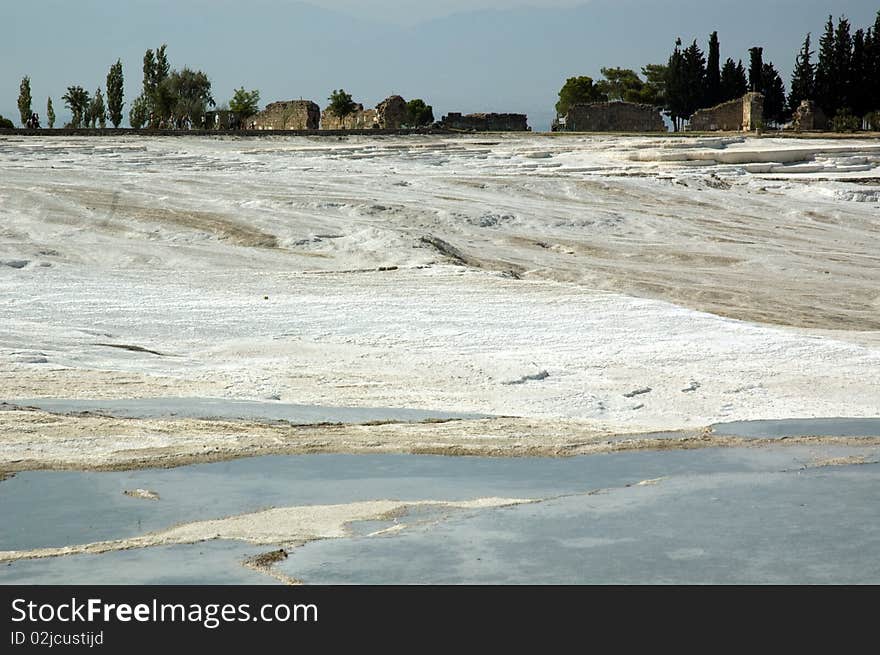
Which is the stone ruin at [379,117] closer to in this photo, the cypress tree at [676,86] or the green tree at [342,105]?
the green tree at [342,105]

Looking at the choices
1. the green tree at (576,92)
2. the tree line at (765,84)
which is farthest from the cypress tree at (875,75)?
the green tree at (576,92)

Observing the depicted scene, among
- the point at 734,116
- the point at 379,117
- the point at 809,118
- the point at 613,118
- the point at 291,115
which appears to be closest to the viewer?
the point at 291,115

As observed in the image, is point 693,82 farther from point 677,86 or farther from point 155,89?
point 155,89

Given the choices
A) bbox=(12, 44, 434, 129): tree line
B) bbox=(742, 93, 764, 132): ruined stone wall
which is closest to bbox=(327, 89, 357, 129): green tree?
bbox=(12, 44, 434, 129): tree line

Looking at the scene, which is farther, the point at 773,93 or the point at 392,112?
the point at 773,93

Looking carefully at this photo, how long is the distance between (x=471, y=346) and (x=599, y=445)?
328cm

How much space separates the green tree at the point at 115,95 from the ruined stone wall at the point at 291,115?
799 cm

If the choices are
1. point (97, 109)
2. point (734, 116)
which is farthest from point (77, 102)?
point (734, 116)

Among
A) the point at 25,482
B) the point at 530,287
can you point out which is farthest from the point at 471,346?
the point at 25,482

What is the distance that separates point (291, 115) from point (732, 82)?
26.7 meters

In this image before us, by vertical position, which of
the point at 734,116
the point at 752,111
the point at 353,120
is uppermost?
the point at 353,120

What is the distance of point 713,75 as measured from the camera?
57344 millimetres

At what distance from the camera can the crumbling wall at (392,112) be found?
40.5m

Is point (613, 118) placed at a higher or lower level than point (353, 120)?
lower
